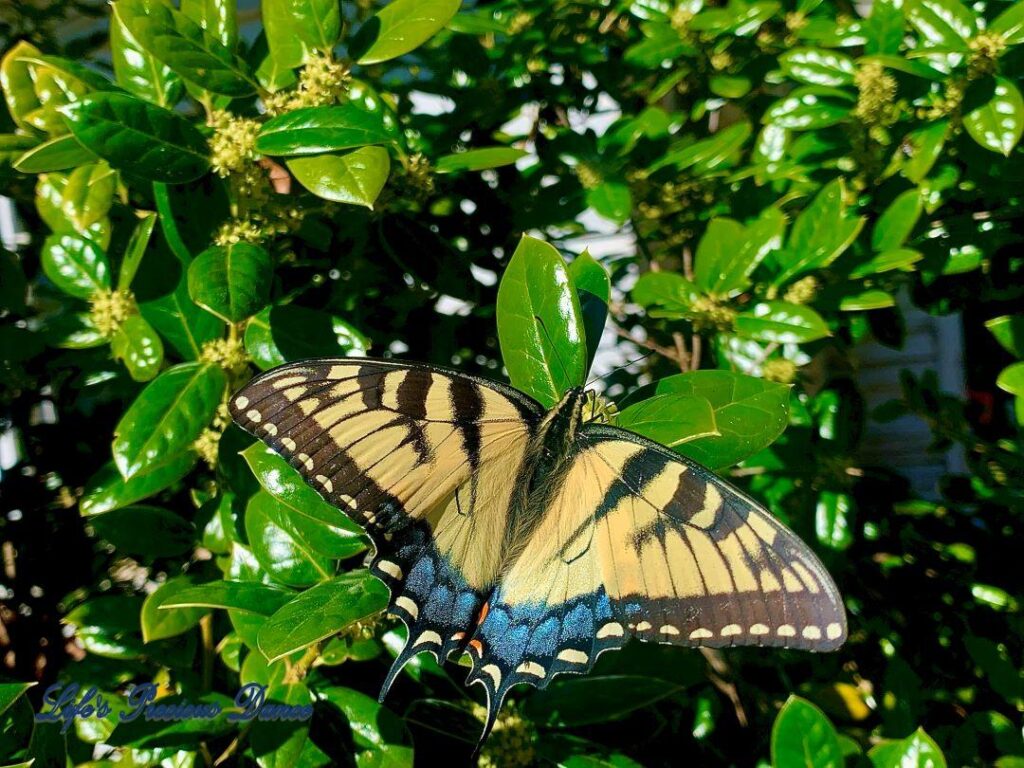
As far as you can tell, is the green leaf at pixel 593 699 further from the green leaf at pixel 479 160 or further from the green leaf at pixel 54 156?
the green leaf at pixel 54 156

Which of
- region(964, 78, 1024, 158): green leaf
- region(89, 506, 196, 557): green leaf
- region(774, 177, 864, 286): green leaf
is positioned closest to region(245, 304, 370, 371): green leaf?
region(89, 506, 196, 557): green leaf

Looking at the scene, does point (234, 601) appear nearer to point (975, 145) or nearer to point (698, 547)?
point (698, 547)

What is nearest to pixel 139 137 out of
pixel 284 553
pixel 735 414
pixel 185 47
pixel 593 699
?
pixel 185 47

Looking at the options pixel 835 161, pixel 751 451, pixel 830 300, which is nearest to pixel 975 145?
pixel 835 161

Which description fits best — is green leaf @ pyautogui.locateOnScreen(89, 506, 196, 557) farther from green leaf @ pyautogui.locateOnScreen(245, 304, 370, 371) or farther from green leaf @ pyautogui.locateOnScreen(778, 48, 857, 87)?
green leaf @ pyautogui.locateOnScreen(778, 48, 857, 87)

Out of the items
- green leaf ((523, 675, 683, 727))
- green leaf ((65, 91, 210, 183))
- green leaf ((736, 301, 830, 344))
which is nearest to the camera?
green leaf ((65, 91, 210, 183))

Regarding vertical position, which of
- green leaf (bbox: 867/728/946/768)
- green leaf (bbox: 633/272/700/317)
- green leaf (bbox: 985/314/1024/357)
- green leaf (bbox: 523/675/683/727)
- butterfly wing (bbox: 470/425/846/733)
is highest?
green leaf (bbox: 633/272/700/317)

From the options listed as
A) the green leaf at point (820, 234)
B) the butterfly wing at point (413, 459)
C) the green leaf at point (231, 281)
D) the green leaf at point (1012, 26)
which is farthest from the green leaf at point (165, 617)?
the green leaf at point (1012, 26)
